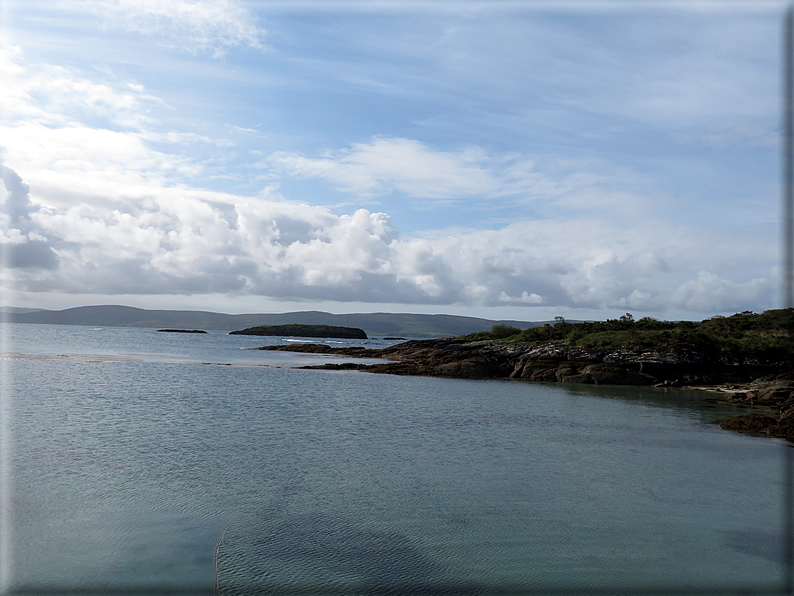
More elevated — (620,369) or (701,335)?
(701,335)

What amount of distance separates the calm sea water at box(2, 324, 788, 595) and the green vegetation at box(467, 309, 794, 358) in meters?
28.1

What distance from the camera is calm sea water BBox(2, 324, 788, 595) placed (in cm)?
858

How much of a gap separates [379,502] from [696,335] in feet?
160

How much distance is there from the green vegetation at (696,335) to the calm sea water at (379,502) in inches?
1106

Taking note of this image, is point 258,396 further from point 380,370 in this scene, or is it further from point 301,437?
point 380,370

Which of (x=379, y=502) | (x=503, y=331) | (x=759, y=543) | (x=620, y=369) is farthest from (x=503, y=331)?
(x=759, y=543)

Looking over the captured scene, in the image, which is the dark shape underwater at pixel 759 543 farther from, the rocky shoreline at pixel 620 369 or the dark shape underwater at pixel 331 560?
the rocky shoreline at pixel 620 369

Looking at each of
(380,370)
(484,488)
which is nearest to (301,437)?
(484,488)

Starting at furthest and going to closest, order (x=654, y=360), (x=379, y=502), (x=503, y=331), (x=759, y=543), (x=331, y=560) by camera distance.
Answer: 1. (x=503, y=331)
2. (x=654, y=360)
3. (x=379, y=502)
4. (x=759, y=543)
5. (x=331, y=560)

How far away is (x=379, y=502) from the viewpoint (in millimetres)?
12078

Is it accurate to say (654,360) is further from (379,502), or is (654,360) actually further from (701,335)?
(379,502)

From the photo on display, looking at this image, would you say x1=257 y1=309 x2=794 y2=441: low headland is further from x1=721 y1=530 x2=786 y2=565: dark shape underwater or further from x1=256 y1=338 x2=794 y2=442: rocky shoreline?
x1=721 y1=530 x2=786 y2=565: dark shape underwater

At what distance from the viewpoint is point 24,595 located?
755 cm

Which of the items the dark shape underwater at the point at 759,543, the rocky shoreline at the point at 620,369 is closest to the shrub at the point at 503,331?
the rocky shoreline at the point at 620,369
